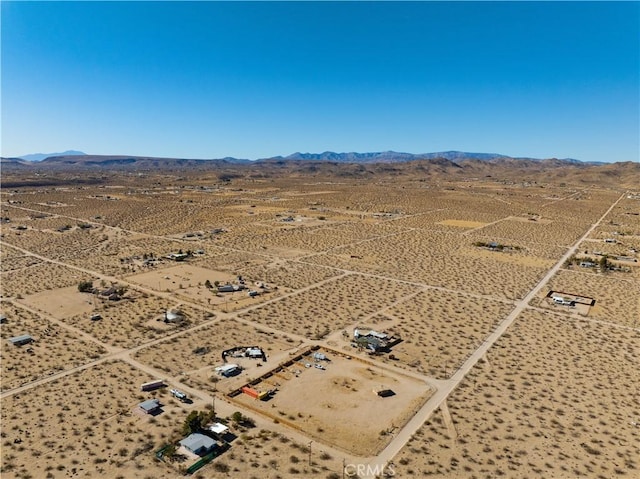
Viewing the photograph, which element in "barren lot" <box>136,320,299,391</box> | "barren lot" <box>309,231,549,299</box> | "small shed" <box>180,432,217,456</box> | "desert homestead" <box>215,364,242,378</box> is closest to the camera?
"small shed" <box>180,432,217,456</box>

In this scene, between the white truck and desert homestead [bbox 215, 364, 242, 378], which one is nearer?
the white truck

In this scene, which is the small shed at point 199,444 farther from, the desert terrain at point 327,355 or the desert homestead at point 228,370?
the desert homestead at point 228,370

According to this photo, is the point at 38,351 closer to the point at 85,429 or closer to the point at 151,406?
the point at 85,429

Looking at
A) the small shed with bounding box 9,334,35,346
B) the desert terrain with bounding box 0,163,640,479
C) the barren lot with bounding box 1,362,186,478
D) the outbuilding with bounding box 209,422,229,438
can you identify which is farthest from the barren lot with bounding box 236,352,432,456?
the small shed with bounding box 9,334,35,346

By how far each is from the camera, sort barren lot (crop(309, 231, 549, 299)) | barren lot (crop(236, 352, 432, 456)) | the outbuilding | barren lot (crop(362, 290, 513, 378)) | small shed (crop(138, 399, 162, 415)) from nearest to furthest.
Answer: the outbuilding → barren lot (crop(236, 352, 432, 456)) → small shed (crop(138, 399, 162, 415)) → barren lot (crop(362, 290, 513, 378)) → barren lot (crop(309, 231, 549, 299))

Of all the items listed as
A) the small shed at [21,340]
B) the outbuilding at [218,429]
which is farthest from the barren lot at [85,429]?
the small shed at [21,340]

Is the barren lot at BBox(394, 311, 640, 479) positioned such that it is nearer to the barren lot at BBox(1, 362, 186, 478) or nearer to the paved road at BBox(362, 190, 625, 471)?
the paved road at BBox(362, 190, 625, 471)
